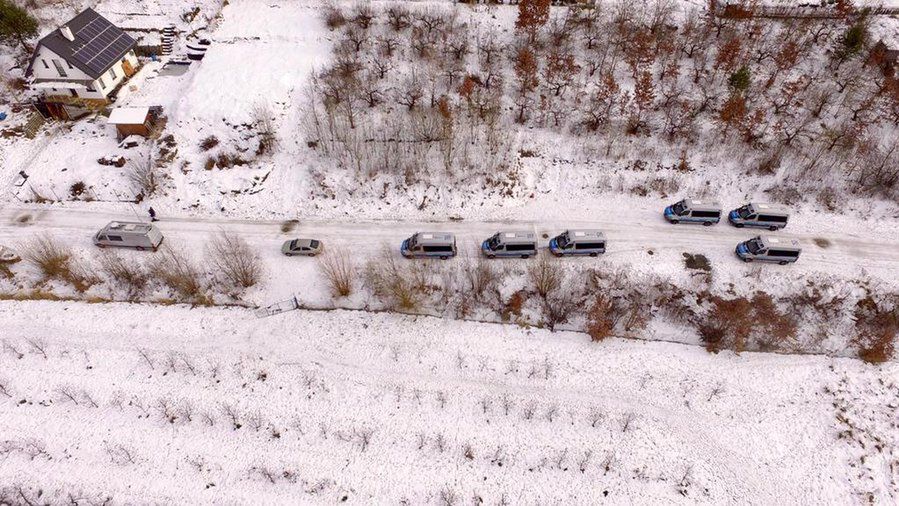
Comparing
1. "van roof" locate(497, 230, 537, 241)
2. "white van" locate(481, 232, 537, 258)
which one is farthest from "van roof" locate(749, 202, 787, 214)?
"van roof" locate(497, 230, 537, 241)

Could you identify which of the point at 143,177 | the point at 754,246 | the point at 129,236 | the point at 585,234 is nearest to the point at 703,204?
the point at 754,246

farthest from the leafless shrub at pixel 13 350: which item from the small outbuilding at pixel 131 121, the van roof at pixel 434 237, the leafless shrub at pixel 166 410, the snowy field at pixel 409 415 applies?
the van roof at pixel 434 237

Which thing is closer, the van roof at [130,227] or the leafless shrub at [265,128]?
the van roof at [130,227]

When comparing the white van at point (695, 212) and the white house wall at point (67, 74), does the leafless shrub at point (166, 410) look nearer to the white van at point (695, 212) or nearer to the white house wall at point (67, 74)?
the white house wall at point (67, 74)

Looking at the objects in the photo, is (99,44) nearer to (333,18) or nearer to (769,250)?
(333,18)

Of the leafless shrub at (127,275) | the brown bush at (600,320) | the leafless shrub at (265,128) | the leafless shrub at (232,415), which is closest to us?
the leafless shrub at (232,415)

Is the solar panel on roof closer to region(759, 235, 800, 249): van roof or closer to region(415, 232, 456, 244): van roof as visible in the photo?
region(415, 232, 456, 244): van roof
